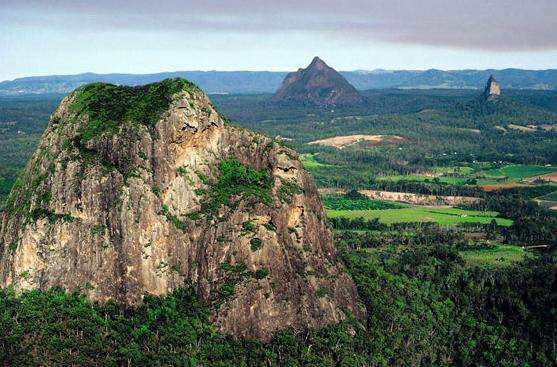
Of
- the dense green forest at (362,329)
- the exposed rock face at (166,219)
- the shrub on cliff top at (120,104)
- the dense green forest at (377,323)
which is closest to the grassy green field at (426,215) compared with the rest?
the dense green forest at (377,323)

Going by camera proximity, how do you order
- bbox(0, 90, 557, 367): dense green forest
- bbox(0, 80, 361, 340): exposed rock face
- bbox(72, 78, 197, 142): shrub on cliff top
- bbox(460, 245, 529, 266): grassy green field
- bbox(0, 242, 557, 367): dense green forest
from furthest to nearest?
bbox(460, 245, 529, 266): grassy green field < bbox(72, 78, 197, 142): shrub on cliff top < bbox(0, 80, 361, 340): exposed rock face < bbox(0, 90, 557, 367): dense green forest < bbox(0, 242, 557, 367): dense green forest

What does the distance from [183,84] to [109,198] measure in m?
17.6

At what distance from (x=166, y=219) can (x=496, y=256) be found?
8523 centimetres

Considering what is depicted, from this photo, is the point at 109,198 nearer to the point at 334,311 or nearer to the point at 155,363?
the point at 155,363

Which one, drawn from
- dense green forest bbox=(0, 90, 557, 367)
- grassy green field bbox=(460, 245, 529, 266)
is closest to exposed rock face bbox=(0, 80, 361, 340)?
dense green forest bbox=(0, 90, 557, 367)

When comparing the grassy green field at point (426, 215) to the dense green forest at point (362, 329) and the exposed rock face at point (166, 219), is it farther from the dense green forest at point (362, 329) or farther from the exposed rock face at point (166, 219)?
the exposed rock face at point (166, 219)

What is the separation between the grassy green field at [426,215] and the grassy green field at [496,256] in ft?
80.2

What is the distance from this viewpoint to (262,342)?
78312 millimetres

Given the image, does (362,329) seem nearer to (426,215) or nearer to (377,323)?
(377,323)

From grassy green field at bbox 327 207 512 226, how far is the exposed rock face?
9007 cm

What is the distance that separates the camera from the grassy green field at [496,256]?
5374 inches

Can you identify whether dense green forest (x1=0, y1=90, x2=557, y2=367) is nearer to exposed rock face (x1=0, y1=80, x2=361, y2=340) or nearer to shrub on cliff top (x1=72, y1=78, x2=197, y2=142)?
exposed rock face (x1=0, y1=80, x2=361, y2=340)

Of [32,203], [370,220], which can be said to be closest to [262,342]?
[32,203]

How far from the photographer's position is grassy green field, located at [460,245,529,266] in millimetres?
136500
